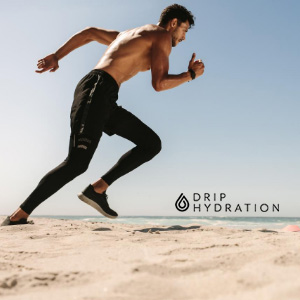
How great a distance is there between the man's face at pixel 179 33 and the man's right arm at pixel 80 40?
688 millimetres

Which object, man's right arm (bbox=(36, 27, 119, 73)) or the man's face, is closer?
the man's face

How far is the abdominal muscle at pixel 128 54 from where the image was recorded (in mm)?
3148

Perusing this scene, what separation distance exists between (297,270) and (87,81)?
2.30 meters

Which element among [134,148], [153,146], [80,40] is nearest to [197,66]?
[153,146]

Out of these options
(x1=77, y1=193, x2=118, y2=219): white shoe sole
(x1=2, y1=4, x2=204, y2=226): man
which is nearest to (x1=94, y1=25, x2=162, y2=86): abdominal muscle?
(x1=2, y1=4, x2=204, y2=226): man

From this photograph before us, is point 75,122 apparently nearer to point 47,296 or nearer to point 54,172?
point 54,172

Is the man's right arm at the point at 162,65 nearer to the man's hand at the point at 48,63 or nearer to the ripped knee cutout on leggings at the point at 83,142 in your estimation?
the ripped knee cutout on leggings at the point at 83,142

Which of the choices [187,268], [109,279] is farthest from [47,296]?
[187,268]

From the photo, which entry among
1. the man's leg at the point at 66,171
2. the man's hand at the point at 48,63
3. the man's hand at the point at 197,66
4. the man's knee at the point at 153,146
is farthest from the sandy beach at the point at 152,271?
the man's hand at the point at 48,63

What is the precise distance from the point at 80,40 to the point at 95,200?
175 cm

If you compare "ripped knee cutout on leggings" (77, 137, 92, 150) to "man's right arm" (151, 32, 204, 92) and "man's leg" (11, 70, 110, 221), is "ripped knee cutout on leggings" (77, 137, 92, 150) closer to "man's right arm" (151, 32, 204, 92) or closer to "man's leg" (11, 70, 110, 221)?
"man's leg" (11, 70, 110, 221)

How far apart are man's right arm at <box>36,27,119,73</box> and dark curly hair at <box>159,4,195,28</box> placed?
59 cm

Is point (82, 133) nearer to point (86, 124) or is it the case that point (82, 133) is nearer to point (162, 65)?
point (86, 124)

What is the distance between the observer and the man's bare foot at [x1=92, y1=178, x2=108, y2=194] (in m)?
3.37
